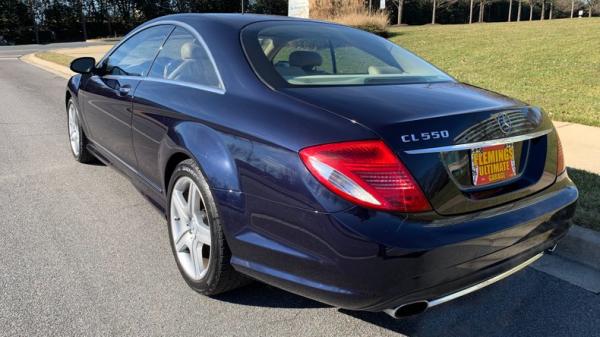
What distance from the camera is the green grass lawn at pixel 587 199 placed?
371 cm

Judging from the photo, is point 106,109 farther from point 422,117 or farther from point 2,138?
point 2,138

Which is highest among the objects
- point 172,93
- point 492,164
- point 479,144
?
point 172,93

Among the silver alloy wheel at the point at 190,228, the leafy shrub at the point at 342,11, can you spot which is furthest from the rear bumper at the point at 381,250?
the leafy shrub at the point at 342,11

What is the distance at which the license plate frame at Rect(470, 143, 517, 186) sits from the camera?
7.55ft

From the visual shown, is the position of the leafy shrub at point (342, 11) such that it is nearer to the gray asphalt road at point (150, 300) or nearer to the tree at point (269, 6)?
the gray asphalt road at point (150, 300)

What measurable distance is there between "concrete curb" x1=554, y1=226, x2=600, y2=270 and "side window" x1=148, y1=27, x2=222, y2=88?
8.39 ft

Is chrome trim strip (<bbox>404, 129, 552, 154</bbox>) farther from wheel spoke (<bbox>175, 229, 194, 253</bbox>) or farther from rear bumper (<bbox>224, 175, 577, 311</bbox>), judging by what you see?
wheel spoke (<bbox>175, 229, 194, 253</bbox>)

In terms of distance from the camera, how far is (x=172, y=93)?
10.5 ft

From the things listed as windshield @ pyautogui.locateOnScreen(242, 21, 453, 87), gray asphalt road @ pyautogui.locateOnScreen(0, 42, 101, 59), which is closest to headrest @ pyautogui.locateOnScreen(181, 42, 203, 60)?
windshield @ pyautogui.locateOnScreen(242, 21, 453, 87)

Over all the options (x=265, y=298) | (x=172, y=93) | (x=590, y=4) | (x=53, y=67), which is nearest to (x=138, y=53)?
(x=172, y=93)

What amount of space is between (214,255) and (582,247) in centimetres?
246

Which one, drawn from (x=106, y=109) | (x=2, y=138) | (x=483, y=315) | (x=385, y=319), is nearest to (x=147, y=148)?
(x=106, y=109)

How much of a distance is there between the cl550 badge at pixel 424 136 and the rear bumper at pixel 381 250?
319mm

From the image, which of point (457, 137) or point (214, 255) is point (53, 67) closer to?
point (214, 255)
